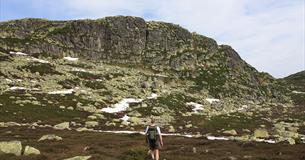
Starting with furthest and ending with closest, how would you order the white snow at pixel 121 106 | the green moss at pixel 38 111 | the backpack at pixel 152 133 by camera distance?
the white snow at pixel 121 106 → the green moss at pixel 38 111 → the backpack at pixel 152 133

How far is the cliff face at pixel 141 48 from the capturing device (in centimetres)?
15738

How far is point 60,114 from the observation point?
8181 cm

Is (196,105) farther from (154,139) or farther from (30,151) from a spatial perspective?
(154,139)

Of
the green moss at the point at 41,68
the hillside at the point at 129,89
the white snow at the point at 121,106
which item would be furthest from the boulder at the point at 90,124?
the green moss at the point at 41,68

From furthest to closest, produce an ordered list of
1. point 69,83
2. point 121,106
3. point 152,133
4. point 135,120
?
point 69,83
point 121,106
point 135,120
point 152,133

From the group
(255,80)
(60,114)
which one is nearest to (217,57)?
(255,80)

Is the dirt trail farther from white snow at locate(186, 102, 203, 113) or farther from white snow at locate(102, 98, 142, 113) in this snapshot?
white snow at locate(186, 102, 203, 113)

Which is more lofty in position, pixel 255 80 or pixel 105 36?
pixel 105 36

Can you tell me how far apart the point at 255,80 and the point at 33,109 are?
130m

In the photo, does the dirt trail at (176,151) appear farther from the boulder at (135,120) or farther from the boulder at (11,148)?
the boulder at (135,120)

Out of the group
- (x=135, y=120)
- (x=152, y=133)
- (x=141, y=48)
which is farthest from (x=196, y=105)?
(x=152, y=133)

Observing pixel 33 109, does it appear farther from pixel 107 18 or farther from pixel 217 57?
pixel 217 57

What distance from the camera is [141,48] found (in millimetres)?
175125

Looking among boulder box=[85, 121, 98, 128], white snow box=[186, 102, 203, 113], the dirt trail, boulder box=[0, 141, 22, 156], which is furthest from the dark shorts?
white snow box=[186, 102, 203, 113]
